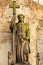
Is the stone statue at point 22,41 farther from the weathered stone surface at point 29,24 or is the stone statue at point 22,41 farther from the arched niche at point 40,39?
the arched niche at point 40,39

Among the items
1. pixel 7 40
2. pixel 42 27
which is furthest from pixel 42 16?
pixel 7 40

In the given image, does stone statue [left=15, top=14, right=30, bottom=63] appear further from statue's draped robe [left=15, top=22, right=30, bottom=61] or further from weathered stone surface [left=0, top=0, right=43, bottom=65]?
weathered stone surface [left=0, top=0, right=43, bottom=65]

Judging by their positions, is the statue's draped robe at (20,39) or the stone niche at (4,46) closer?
the statue's draped robe at (20,39)

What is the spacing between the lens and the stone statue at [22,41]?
9.12 meters

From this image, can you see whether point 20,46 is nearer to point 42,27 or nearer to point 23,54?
point 23,54

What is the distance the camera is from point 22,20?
917 centimetres

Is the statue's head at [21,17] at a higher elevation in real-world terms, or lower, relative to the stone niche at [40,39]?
higher

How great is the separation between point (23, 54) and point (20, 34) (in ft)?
1.18

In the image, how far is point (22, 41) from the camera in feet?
30.0

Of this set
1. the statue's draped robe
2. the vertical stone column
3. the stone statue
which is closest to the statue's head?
the stone statue

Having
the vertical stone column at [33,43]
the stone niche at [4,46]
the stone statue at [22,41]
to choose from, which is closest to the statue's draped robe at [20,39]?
the stone statue at [22,41]

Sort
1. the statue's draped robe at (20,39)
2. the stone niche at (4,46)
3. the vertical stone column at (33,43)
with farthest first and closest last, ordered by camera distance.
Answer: the vertical stone column at (33,43) → the stone niche at (4,46) → the statue's draped robe at (20,39)

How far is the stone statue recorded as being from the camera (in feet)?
29.9

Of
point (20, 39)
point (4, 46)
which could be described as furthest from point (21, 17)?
point (4, 46)
